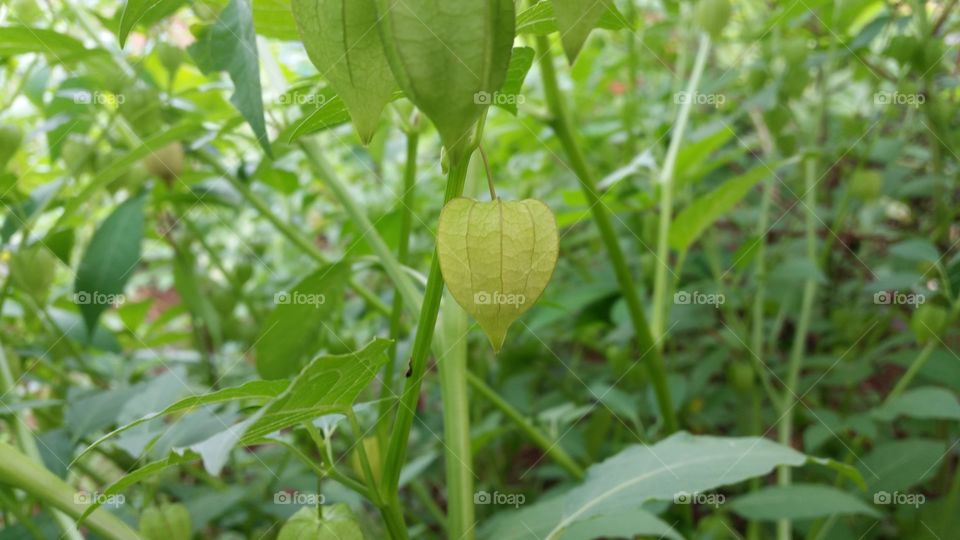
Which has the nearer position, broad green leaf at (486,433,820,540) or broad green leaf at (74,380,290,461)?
broad green leaf at (74,380,290,461)

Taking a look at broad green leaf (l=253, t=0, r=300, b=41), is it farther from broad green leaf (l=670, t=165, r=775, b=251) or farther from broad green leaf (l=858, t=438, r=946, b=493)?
broad green leaf (l=858, t=438, r=946, b=493)

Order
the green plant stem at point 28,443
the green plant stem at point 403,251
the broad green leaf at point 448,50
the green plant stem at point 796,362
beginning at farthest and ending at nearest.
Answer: the green plant stem at point 796,362 → the green plant stem at point 403,251 → the green plant stem at point 28,443 → the broad green leaf at point 448,50

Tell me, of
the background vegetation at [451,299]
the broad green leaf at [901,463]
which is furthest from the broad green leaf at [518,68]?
the broad green leaf at [901,463]

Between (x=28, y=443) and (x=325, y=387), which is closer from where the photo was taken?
(x=325, y=387)

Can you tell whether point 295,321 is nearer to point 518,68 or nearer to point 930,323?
point 518,68

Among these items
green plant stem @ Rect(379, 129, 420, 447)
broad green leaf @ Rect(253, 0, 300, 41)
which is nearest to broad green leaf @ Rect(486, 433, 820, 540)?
green plant stem @ Rect(379, 129, 420, 447)

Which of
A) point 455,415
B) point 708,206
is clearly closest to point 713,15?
point 708,206

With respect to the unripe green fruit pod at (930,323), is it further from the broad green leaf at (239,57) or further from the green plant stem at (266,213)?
the broad green leaf at (239,57)
